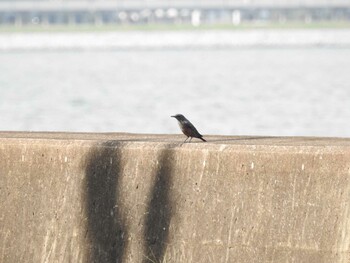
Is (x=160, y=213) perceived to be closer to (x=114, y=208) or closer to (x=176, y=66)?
(x=114, y=208)

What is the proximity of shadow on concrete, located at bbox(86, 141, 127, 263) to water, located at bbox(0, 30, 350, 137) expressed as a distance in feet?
72.6

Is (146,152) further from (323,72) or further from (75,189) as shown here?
(323,72)

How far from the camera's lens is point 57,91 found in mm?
61812

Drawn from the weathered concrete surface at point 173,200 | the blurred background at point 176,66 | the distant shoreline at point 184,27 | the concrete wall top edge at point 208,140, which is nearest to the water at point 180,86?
the blurred background at point 176,66

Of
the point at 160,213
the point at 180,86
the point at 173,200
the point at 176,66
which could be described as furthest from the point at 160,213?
the point at 176,66

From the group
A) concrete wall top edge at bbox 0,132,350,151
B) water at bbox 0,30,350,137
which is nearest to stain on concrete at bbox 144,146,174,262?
concrete wall top edge at bbox 0,132,350,151

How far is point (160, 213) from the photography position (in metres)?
8.24

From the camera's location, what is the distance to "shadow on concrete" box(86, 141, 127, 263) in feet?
27.4

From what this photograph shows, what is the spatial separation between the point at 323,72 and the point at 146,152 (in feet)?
234

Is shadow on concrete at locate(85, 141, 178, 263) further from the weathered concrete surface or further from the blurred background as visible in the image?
the blurred background

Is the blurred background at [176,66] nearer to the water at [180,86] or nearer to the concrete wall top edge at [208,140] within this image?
the water at [180,86]

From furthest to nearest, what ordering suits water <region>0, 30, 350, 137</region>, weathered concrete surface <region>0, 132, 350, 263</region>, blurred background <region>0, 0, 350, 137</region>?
blurred background <region>0, 0, 350, 137</region>
water <region>0, 30, 350, 137</region>
weathered concrete surface <region>0, 132, 350, 263</region>

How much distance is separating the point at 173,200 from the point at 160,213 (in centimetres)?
10

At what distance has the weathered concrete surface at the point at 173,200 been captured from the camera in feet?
25.7
